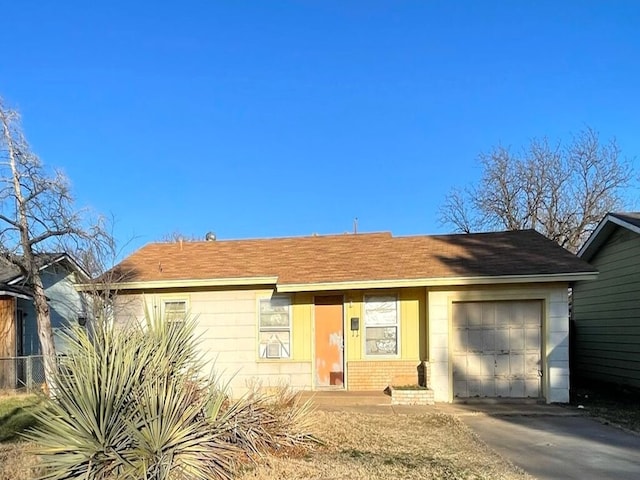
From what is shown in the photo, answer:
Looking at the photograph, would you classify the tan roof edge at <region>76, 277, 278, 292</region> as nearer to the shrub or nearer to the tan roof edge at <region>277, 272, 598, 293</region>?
the tan roof edge at <region>277, 272, 598, 293</region>

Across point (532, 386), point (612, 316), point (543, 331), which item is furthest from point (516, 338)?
point (612, 316)

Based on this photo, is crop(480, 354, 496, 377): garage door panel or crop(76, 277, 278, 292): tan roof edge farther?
crop(76, 277, 278, 292): tan roof edge

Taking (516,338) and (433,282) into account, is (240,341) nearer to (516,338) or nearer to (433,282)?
(433,282)

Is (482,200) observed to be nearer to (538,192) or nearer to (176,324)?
(538,192)

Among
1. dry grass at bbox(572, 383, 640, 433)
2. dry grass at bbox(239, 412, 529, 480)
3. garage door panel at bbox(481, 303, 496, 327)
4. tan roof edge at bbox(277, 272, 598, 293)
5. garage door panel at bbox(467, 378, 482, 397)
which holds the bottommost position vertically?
dry grass at bbox(572, 383, 640, 433)

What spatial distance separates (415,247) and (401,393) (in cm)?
419

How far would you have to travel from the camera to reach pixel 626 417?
32.0 ft

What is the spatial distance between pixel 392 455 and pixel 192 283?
7073 millimetres

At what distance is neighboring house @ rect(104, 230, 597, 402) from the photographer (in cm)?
1128

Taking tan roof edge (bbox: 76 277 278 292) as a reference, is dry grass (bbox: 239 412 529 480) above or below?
below

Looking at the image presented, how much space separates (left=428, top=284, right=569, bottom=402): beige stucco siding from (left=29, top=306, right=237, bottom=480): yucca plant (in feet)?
21.8

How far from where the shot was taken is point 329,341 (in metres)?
12.6

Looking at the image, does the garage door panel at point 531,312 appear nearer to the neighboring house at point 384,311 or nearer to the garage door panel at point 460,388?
the neighboring house at point 384,311

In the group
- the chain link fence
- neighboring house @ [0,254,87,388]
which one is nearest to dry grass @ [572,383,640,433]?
neighboring house @ [0,254,87,388]
